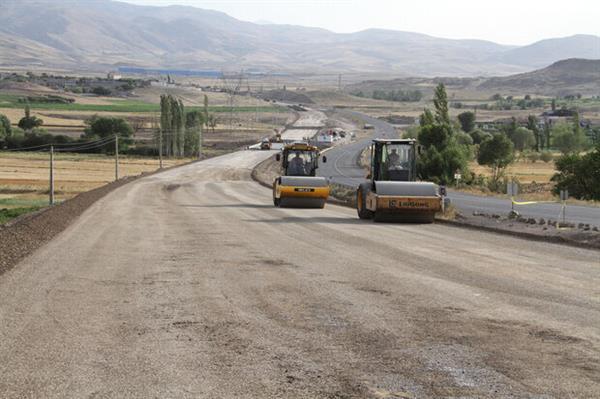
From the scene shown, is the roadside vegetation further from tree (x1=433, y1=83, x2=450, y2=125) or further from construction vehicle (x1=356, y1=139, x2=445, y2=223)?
construction vehicle (x1=356, y1=139, x2=445, y2=223)

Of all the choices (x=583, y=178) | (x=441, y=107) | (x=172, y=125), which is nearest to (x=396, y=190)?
(x=583, y=178)

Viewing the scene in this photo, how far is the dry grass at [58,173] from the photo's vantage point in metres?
87.6

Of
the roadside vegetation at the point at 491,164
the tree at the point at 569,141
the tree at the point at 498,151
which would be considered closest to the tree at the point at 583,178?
the roadside vegetation at the point at 491,164

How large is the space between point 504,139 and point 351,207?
224ft

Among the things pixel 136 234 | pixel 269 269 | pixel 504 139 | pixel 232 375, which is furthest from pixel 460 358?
pixel 504 139

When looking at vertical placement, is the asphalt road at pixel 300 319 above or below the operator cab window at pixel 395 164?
below

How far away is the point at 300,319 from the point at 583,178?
6282 centimetres

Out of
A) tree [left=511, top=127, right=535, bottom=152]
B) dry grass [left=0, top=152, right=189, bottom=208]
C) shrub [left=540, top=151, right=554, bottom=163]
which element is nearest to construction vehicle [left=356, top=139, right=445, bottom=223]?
dry grass [left=0, top=152, right=189, bottom=208]

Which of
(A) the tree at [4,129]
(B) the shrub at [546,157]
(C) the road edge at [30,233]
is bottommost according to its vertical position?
(B) the shrub at [546,157]

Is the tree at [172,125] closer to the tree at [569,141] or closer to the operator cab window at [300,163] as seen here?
the tree at [569,141]

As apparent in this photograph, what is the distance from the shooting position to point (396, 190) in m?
36.5

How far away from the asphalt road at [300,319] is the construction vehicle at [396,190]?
694 centimetres

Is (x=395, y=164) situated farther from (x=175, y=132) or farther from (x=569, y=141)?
(x=569, y=141)

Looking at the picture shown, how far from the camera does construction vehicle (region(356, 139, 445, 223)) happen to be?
36.2 m
